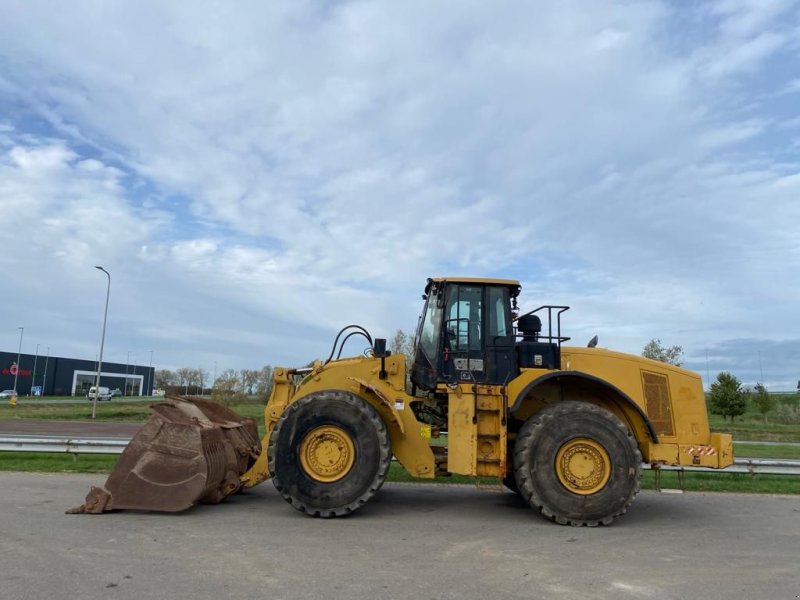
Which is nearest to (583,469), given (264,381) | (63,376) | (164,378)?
(264,381)

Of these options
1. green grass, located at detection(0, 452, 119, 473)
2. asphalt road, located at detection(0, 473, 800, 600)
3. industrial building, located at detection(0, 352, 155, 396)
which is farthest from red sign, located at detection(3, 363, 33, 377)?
asphalt road, located at detection(0, 473, 800, 600)

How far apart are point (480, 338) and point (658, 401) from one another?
238 centimetres

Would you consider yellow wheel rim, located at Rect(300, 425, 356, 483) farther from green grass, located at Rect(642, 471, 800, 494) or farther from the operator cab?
green grass, located at Rect(642, 471, 800, 494)

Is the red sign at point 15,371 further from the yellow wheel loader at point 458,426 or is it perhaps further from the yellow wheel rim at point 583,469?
the yellow wheel rim at point 583,469

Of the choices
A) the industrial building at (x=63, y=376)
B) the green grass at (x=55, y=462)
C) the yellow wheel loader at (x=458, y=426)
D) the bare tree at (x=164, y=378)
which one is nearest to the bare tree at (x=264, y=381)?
the green grass at (x=55, y=462)

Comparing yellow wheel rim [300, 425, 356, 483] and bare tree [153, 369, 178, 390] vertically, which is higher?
bare tree [153, 369, 178, 390]

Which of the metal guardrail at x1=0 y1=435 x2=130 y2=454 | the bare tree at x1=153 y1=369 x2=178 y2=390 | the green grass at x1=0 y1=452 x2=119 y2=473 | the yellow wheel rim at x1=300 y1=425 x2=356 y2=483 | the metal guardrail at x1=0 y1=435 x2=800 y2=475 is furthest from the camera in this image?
the bare tree at x1=153 y1=369 x2=178 y2=390

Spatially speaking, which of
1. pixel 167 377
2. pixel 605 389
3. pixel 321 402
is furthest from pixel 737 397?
pixel 167 377

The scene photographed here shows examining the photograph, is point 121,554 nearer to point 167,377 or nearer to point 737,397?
point 737,397

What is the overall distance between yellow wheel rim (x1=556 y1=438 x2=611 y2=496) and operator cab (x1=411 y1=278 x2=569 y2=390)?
1.16m

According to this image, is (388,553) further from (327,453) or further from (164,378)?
(164,378)

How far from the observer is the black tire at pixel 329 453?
688 centimetres

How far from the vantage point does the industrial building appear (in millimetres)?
78125

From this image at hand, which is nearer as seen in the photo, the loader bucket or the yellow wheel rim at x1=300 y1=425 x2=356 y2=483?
the loader bucket
